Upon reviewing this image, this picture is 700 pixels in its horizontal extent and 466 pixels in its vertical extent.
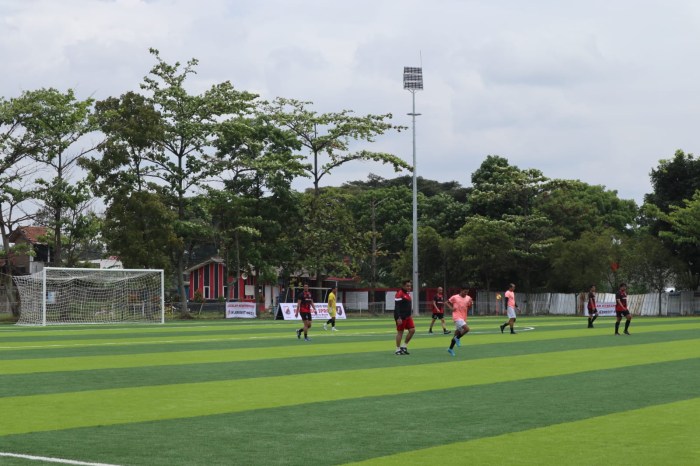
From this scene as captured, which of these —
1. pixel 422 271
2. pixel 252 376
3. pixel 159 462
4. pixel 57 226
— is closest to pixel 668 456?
pixel 159 462

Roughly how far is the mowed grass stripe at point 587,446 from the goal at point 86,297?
42047 mm

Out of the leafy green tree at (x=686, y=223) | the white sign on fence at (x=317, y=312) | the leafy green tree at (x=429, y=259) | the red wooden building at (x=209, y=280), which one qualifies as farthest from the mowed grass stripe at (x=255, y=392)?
the red wooden building at (x=209, y=280)

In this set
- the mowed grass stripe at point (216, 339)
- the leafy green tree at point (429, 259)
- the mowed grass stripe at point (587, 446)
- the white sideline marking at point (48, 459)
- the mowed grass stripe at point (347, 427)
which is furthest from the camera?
the leafy green tree at point (429, 259)

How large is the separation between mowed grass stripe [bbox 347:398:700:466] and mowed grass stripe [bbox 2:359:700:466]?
0.19 metres

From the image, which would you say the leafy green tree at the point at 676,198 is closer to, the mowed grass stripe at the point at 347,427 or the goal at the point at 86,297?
the goal at the point at 86,297

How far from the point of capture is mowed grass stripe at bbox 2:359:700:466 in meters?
10.7

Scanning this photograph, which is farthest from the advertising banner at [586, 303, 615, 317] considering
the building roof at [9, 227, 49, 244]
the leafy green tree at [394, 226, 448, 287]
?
the building roof at [9, 227, 49, 244]

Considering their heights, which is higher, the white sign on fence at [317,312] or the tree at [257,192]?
the tree at [257,192]

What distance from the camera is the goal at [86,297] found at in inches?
2085

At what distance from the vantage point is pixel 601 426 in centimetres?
1271

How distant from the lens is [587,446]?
11.2m

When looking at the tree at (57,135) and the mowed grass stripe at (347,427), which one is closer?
the mowed grass stripe at (347,427)

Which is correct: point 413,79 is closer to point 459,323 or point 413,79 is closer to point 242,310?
point 242,310

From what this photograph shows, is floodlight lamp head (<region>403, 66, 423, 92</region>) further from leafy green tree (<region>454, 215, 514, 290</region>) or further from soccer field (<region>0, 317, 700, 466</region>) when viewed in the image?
soccer field (<region>0, 317, 700, 466</region>)
